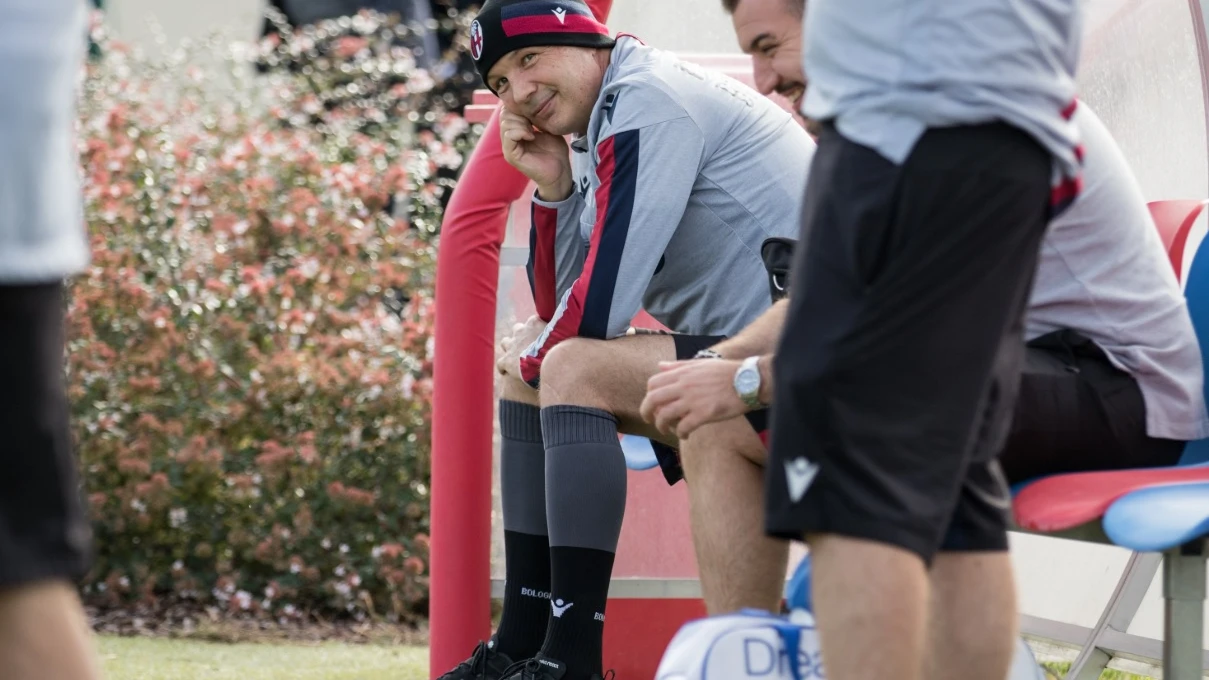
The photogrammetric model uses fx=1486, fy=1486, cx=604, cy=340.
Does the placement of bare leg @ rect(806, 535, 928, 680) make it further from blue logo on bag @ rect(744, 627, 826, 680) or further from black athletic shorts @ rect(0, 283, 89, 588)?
black athletic shorts @ rect(0, 283, 89, 588)

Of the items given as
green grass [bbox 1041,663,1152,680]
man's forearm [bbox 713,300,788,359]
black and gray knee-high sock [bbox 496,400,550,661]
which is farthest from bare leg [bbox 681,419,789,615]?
green grass [bbox 1041,663,1152,680]

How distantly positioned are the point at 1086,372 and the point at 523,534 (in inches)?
43.2

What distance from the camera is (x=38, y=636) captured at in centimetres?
128

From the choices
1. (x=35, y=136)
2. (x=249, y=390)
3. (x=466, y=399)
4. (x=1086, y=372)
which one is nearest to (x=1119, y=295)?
(x=1086, y=372)

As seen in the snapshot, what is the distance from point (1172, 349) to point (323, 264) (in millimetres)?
3278

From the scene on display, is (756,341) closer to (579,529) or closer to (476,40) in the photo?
(579,529)

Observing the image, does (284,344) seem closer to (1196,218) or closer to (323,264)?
(323,264)

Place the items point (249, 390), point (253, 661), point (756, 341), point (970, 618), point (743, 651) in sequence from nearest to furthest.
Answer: point (970, 618)
point (743, 651)
point (756, 341)
point (253, 661)
point (249, 390)

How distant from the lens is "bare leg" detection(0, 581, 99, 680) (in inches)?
50.2

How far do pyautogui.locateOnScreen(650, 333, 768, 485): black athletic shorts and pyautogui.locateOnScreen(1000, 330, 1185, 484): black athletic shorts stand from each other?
0.36 metres

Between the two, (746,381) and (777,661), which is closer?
(777,661)

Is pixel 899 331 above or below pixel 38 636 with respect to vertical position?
above

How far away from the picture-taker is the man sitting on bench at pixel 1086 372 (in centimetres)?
218

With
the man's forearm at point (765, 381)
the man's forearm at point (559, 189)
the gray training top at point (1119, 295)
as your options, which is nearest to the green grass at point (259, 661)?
the man's forearm at point (559, 189)
